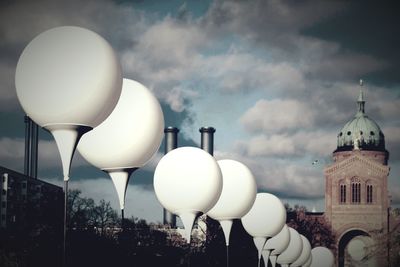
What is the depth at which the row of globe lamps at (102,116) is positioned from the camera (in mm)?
5410

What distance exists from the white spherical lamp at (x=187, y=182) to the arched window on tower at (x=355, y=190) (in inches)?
2738

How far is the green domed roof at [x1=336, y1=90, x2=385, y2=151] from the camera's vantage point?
81750 millimetres

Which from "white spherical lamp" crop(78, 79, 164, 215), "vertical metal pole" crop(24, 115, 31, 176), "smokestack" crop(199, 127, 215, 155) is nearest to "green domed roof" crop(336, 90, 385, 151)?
"smokestack" crop(199, 127, 215, 155)

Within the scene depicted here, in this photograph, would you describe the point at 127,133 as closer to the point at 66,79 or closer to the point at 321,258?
the point at 66,79

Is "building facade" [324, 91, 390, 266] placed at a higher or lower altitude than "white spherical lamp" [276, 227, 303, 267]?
higher

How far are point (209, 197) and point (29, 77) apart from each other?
369cm

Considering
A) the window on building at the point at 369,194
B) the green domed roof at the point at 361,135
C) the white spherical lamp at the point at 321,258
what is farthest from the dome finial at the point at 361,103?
the white spherical lamp at the point at 321,258

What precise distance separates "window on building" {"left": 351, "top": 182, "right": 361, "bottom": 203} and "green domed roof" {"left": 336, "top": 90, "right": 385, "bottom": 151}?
6.23 metres

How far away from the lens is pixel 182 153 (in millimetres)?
8711

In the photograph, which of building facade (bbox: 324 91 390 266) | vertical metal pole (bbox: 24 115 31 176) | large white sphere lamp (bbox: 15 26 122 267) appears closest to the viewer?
large white sphere lamp (bbox: 15 26 122 267)

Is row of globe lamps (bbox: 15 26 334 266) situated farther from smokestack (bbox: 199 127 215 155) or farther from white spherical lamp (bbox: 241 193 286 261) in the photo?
smokestack (bbox: 199 127 215 155)

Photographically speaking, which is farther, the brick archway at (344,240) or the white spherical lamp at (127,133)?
the brick archway at (344,240)

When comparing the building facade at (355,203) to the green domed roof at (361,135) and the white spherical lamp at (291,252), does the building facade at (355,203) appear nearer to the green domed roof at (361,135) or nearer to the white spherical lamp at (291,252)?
the green domed roof at (361,135)

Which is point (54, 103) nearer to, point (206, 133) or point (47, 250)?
point (47, 250)
